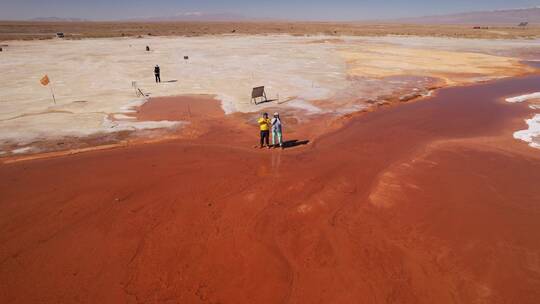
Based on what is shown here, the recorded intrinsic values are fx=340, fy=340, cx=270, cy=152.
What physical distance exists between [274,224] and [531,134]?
13.6m

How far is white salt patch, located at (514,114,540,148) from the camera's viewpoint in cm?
1411

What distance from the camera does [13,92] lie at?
2130cm

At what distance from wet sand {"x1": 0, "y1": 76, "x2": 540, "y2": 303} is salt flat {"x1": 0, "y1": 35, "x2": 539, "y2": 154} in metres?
4.59

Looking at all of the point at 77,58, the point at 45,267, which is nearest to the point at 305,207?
the point at 45,267

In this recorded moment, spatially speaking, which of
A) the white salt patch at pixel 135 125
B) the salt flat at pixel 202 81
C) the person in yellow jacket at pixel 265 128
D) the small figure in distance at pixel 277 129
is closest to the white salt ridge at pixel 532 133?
the salt flat at pixel 202 81

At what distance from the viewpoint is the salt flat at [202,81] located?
16.1m

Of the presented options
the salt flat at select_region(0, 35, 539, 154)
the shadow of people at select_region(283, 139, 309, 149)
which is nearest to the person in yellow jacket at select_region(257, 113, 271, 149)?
the shadow of people at select_region(283, 139, 309, 149)

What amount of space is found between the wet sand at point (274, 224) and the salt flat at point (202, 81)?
15.1 feet

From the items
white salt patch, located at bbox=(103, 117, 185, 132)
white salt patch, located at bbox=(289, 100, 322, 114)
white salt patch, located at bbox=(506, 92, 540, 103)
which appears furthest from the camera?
white salt patch, located at bbox=(506, 92, 540, 103)

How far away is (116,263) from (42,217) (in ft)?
10.0

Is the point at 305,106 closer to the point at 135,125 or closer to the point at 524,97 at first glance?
the point at 135,125

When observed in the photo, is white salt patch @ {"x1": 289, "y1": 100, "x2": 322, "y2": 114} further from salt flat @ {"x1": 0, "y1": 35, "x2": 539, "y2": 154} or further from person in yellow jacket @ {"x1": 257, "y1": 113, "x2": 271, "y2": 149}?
person in yellow jacket @ {"x1": 257, "y1": 113, "x2": 271, "y2": 149}

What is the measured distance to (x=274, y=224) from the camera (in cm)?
832

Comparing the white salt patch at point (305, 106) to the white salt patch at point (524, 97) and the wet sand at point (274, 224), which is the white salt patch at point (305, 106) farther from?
the white salt patch at point (524, 97)
